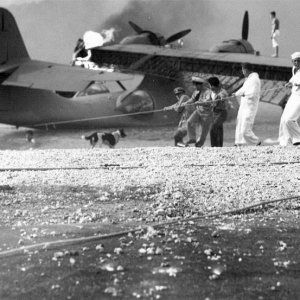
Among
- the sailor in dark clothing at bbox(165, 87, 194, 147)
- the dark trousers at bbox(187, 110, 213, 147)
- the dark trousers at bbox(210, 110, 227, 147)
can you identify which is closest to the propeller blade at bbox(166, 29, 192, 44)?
the sailor in dark clothing at bbox(165, 87, 194, 147)

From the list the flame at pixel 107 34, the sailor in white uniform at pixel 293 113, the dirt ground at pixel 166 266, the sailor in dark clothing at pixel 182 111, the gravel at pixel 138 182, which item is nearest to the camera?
the dirt ground at pixel 166 266

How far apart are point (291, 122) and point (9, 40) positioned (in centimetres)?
1060

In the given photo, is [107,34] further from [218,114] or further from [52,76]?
[218,114]

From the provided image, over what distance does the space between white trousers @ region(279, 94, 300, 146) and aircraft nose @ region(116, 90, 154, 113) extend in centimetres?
1019

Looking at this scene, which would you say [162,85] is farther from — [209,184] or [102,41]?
[209,184]

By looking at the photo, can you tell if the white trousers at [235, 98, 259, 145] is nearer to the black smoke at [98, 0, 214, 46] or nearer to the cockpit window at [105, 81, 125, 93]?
the cockpit window at [105, 81, 125, 93]

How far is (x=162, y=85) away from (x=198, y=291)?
19759 mm

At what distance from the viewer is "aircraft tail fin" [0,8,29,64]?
20.3m

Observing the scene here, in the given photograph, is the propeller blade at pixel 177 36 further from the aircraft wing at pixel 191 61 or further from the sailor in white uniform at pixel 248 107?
the sailor in white uniform at pixel 248 107

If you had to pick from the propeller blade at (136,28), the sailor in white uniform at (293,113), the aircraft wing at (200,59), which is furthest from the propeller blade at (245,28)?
the sailor in white uniform at (293,113)

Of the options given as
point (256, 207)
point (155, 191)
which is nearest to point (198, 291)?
point (256, 207)

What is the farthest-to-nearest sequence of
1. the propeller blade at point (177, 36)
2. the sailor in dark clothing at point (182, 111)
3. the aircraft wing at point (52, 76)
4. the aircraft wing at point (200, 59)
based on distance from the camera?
the propeller blade at point (177, 36)
the aircraft wing at point (200, 59)
the aircraft wing at point (52, 76)
the sailor in dark clothing at point (182, 111)

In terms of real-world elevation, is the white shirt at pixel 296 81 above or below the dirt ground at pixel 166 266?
below

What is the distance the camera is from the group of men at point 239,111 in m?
12.9
